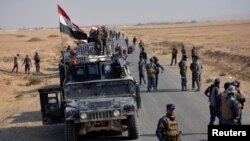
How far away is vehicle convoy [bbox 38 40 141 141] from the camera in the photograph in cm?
1134

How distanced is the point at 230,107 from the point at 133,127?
2.98m

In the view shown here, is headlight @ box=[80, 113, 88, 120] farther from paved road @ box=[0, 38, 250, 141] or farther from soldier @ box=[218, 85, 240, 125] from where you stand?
soldier @ box=[218, 85, 240, 125]

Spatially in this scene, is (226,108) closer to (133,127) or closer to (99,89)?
(133,127)

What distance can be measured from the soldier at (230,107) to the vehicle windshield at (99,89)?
10.8ft

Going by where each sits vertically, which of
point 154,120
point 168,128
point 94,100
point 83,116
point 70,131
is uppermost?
point 168,128

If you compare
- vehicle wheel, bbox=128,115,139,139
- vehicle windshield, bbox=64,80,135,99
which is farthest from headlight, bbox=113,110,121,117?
vehicle windshield, bbox=64,80,135,99

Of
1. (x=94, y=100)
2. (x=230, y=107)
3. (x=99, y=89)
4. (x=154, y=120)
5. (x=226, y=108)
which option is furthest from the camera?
(x=154, y=120)

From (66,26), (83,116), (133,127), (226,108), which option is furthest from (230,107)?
(66,26)

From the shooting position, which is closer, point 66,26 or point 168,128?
point 168,128

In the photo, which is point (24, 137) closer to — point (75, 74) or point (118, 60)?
point (75, 74)

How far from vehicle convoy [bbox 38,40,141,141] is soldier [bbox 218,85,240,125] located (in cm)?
257

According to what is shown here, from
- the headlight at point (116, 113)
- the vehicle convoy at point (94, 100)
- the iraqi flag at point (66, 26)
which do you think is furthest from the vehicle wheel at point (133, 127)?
the iraqi flag at point (66, 26)

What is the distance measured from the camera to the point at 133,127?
1170 cm

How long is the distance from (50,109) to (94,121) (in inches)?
73.1
